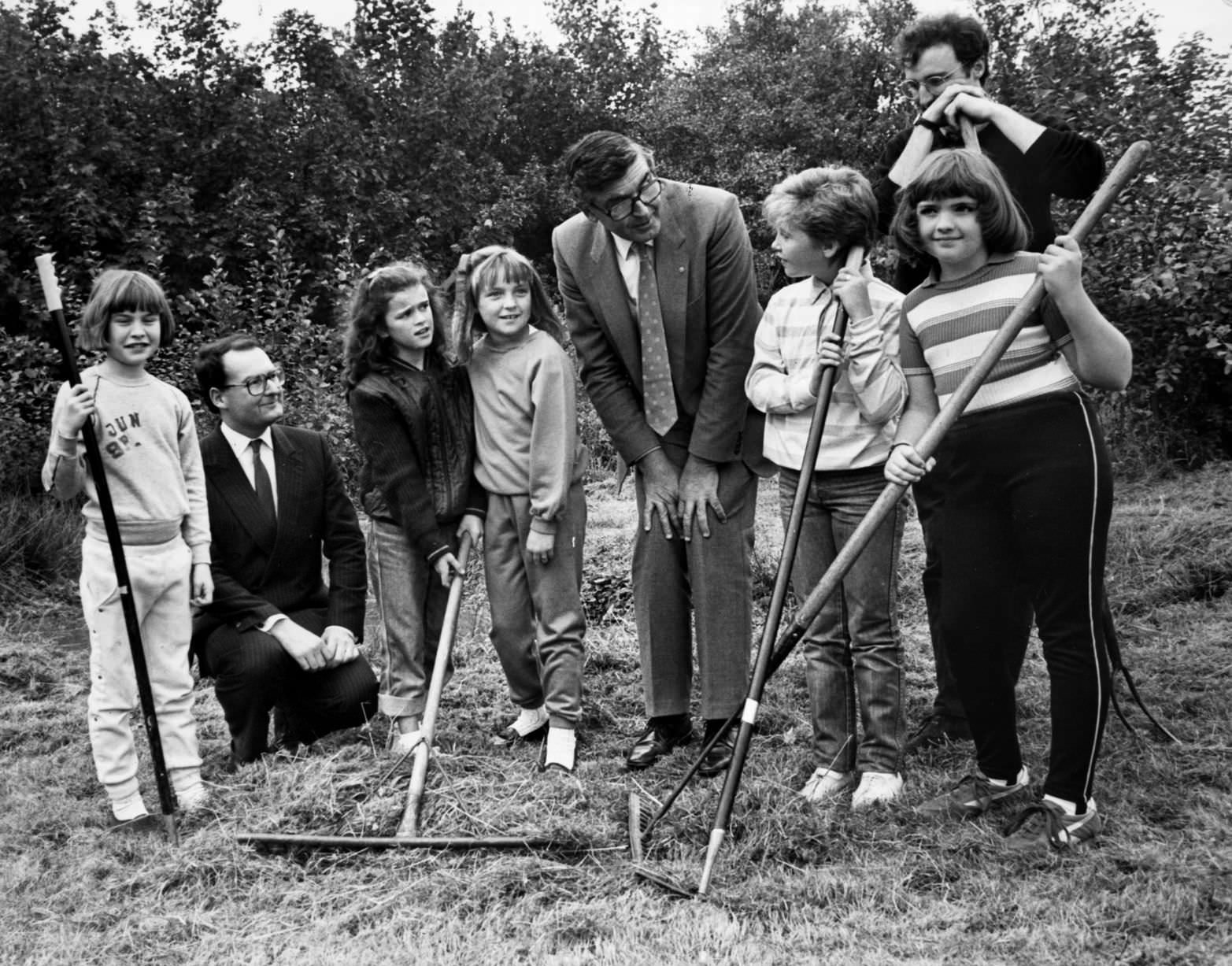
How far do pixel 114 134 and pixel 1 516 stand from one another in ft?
23.0

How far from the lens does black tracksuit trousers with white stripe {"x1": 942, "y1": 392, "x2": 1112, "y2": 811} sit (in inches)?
111

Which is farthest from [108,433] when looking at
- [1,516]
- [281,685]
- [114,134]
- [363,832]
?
[114,134]

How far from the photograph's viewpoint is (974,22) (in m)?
3.52

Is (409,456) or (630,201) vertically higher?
(630,201)

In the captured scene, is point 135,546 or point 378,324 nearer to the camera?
point 135,546

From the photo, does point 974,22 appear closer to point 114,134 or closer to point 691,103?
point 114,134

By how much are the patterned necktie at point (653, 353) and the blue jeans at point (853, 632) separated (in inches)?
19.6

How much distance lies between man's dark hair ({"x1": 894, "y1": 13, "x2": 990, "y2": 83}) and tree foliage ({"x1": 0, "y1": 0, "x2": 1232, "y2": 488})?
272 cm

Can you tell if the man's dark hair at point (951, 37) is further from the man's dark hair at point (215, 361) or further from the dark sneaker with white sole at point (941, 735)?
the man's dark hair at point (215, 361)

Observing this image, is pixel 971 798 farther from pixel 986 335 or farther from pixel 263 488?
pixel 263 488

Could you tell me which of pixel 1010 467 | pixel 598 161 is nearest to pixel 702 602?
pixel 1010 467

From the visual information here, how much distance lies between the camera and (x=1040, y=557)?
9.39 ft

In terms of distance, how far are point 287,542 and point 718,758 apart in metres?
1.64

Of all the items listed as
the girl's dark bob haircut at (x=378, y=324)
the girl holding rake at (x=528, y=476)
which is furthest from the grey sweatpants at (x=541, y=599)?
the girl's dark bob haircut at (x=378, y=324)
